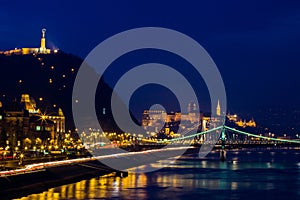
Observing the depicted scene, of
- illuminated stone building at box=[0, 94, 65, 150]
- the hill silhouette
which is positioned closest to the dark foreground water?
illuminated stone building at box=[0, 94, 65, 150]

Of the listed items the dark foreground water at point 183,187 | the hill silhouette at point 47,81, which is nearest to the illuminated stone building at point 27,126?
the hill silhouette at point 47,81

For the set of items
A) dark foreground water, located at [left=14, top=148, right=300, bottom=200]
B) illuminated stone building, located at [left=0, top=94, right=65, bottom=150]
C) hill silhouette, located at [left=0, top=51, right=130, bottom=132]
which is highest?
hill silhouette, located at [left=0, top=51, right=130, bottom=132]

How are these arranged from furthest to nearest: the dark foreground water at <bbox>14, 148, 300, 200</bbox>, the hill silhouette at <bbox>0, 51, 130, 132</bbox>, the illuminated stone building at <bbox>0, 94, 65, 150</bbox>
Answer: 1. the hill silhouette at <bbox>0, 51, 130, 132</bbox>
2. the illuminated stone building at <bbox>0, 94, 65, 150</bbox>
3. the dark foreground water at <bbox>14, 148, 300, 200</bbox>

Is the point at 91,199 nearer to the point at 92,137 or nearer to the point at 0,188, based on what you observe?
the point at 0,188

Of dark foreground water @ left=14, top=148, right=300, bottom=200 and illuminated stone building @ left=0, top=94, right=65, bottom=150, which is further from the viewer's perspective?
illuminated stone building @ left=0, top=94, right=65, bottom=150

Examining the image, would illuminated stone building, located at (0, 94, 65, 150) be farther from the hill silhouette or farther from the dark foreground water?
the dark foreground water

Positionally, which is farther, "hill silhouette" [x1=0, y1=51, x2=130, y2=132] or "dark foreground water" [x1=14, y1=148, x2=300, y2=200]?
"hill silhouette" [x1=0, y1=51, x2=130, y2=132]

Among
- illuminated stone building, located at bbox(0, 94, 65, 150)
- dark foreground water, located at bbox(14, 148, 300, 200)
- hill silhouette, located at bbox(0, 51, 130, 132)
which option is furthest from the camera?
hill silhouette, located at bbox(0, 51, 130, 132)

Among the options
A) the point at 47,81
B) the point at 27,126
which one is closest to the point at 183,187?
the point at 27,126

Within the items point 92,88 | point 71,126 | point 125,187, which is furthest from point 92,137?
point 125,187

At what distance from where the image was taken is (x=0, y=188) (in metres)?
27.8

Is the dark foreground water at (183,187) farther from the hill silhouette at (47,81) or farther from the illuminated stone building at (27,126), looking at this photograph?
the hill silhouette at (47,81)

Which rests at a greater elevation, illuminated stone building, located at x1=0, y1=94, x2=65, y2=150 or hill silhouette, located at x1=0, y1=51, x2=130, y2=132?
hill silhouette, located at x1=0, y1=51, x2=130, y2=132

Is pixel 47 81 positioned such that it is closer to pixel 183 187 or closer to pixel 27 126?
pixel 27 126
